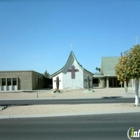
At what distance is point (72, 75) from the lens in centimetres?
4741

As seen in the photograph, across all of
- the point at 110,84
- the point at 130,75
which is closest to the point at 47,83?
the point at 110,84

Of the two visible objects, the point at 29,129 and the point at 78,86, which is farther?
the point at 78,86

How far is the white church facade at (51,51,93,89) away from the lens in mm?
47250

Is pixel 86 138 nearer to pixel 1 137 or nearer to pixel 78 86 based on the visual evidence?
pixel 1 137

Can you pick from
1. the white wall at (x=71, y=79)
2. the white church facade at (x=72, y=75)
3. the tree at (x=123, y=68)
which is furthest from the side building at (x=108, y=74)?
the tree at (x=123, y=68)

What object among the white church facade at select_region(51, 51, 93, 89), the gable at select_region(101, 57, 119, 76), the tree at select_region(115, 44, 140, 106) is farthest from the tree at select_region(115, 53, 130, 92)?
the gable at select_region(101, 57, 119, 76)

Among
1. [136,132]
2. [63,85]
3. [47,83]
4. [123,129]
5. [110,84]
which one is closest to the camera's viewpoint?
[136,132]

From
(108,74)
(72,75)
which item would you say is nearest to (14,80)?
(72,75)

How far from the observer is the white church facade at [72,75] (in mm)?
47250

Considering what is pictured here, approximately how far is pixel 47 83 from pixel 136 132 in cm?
A: 5996

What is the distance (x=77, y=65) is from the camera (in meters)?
48.0

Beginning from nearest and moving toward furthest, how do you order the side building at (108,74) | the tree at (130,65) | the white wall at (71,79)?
the tree at (130,65)
the white wall at (71,79)
the side building at (108,74)

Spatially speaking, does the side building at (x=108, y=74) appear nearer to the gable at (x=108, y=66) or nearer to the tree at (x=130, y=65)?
the gable at (x=108, y=66)

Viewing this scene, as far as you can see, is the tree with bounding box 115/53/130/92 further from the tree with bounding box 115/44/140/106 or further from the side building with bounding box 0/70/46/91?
the side building with bounding box 0/70/46/91
